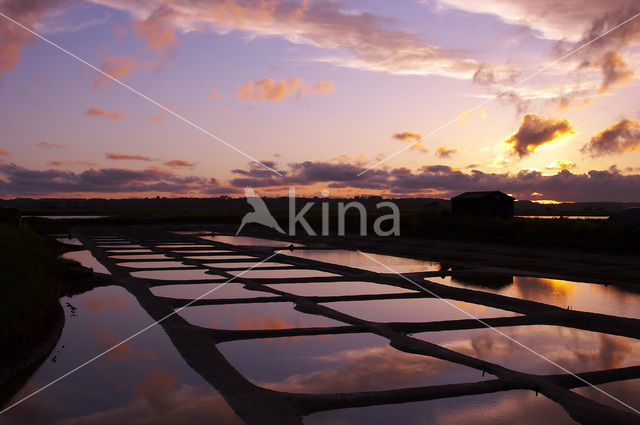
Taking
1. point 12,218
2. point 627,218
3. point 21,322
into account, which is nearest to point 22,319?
point 21,322

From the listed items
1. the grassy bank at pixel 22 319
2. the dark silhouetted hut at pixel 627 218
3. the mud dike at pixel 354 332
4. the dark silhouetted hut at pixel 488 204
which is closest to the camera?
the mud dike at pixel 354 332

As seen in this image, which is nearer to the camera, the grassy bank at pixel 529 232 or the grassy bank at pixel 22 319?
the grassy bank at pixel 22 319

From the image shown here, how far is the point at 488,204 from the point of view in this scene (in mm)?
44281

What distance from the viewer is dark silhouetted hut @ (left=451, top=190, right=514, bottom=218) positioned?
4428cm

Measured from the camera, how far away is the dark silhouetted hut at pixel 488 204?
145 feet

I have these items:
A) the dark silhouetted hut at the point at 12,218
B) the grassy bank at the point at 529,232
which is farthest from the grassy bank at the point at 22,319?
the grassy bank at the point at 529,232

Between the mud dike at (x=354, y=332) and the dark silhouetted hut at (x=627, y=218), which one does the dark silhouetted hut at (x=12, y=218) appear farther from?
the dark silhouetted hut at (x=627, y=218)

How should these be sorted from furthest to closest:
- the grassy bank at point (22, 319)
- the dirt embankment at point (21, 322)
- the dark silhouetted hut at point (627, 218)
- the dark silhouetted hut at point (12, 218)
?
the dark silhouetted hut at point (12, 218)
the dark silhouetted hut at point (627, 218)
the grassy bank at point (22, 319)
the dirt embankment at point (21, 322)

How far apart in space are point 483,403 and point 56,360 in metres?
6.61

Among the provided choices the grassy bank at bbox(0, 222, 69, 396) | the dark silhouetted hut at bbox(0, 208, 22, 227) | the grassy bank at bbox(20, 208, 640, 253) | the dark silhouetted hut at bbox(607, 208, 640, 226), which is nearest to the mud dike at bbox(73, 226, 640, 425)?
the grassy bank at bbox(0, 222, 69, 396)

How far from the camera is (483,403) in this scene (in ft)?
22.3

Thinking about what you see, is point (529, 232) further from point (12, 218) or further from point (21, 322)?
point (12, 218)

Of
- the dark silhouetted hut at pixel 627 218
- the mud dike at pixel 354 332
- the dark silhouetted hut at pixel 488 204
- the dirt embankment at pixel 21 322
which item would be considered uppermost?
the dark silhouetted hut at pixel 488 204

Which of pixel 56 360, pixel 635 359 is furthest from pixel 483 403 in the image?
pixel 56 360
